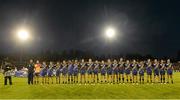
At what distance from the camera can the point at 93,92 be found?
34.1 meters

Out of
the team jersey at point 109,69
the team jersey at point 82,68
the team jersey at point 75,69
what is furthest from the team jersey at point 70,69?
the team jersey at point 109,69

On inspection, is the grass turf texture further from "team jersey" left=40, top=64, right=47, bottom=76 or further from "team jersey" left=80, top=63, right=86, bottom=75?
"team jersey" left=80, top=63, right=86, bottom=75

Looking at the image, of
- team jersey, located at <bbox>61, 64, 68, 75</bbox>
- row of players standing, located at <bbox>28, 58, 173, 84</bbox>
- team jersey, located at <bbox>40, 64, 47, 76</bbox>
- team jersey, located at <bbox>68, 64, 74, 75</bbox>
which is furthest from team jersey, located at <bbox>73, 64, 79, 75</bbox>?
team jersey, located at <bbox>40, 64, 47, 76</bbox>

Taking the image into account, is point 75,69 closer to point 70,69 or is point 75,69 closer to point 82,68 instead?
point 70,69

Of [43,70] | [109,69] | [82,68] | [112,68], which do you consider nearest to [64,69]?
[82,68]

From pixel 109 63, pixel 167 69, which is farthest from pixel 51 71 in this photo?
pixel 167 69

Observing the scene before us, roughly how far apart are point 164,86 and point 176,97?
4252 mm

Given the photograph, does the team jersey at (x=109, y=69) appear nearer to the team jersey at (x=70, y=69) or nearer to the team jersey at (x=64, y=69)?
the team jersey at (x=70, y=69)

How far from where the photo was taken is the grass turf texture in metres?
32.7

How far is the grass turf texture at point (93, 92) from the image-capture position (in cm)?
3269

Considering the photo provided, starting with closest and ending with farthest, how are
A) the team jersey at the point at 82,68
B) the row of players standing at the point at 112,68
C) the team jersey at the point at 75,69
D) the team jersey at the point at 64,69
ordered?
the row of players standing at the point at 112,68 → the team jersey at the point at 82,68 → the team jersey at the point at 75,69 → the team jersey at the point at 64,69

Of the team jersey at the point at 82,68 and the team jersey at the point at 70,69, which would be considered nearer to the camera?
the team jersey at the point at 82,68

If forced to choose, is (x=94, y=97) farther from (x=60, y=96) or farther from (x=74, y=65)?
(x=74, y=65)

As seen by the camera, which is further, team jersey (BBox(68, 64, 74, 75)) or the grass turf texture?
team jersey (BBox(68, 64, 74, 75))
